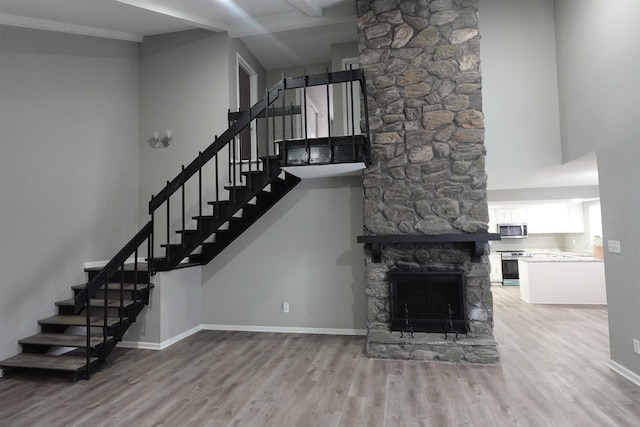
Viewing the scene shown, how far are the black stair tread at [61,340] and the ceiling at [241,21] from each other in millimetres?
3404

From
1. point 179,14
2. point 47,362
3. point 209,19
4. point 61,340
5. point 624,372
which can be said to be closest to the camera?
point 624,372

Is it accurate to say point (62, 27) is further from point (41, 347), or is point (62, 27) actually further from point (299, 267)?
point (299, 267)

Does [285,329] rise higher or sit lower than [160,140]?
lower

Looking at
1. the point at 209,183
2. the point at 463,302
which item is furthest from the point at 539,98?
the point at 209,183

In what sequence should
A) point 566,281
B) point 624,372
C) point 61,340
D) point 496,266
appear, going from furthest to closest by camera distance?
1. point 496,266
2. point 566,281
3. point 61,340
4. point 624,372

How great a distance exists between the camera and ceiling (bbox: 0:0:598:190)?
160 inches

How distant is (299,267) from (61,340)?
2841 millimetres

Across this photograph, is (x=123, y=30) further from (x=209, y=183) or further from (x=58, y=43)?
(x=209, y=183)

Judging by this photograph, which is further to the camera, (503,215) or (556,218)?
(503,215)

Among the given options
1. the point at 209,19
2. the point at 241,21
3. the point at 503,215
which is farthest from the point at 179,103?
the point at 503,215

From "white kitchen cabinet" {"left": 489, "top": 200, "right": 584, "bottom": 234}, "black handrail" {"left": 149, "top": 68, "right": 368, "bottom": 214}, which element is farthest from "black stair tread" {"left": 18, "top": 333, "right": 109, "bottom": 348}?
"white kitchen cabinet" {"left": 489, "top": 200, "right": 584, "bottom": 234}

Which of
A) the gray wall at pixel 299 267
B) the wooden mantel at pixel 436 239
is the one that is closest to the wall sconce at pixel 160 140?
the gray wall at pixel 299 267

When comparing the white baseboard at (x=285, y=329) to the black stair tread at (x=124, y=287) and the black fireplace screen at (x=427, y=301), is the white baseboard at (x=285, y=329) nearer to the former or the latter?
the black fireplace screen at (x=427, y=301)

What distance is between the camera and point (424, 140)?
4.20 metres
